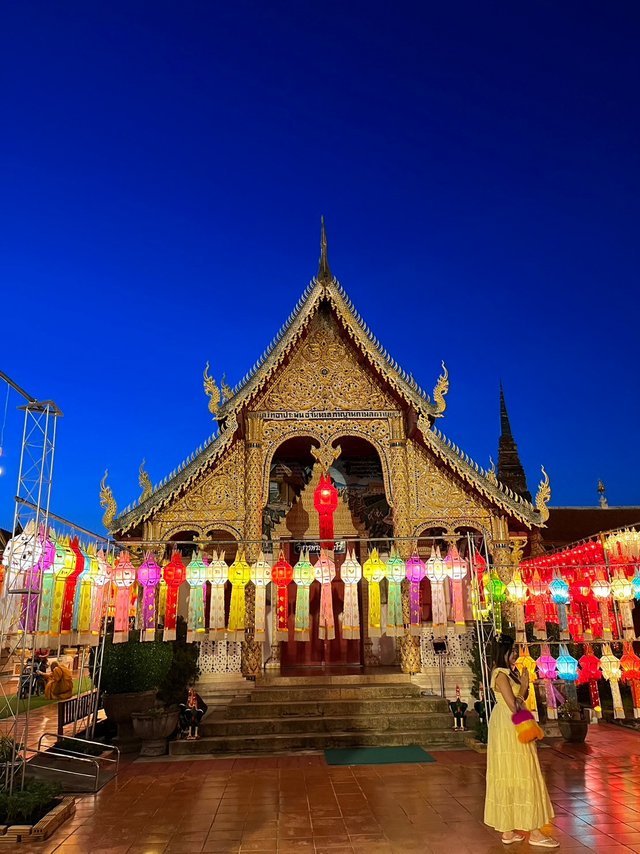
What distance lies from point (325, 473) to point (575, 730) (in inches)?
248

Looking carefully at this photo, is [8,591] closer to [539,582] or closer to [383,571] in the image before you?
[383,571]

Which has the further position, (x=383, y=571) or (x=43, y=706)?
(x=43, y=706)

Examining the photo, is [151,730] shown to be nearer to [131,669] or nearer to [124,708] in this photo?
[124,708]

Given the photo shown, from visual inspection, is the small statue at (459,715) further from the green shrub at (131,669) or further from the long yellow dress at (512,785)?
the green shrub at (131,669)

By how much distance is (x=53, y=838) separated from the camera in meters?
5.90

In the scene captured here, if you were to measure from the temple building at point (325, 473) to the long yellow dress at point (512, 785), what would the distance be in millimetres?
5979

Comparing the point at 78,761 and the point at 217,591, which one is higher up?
the point at 217,591

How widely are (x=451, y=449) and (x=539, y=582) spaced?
3.20m

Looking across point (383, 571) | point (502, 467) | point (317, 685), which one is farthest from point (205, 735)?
point (502, 467)

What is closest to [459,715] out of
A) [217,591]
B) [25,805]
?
[217,591]

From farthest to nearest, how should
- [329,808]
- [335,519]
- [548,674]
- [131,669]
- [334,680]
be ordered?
[335,519] < [334,680] < [131,669] < [548,674] < [329,808]

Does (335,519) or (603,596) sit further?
(335,519)

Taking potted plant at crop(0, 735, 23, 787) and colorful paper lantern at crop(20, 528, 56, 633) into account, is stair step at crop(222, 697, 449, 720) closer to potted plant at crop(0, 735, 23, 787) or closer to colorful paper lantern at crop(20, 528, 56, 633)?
potted plant at crop(0, 735, 23, 787)

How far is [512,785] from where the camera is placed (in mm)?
5410
